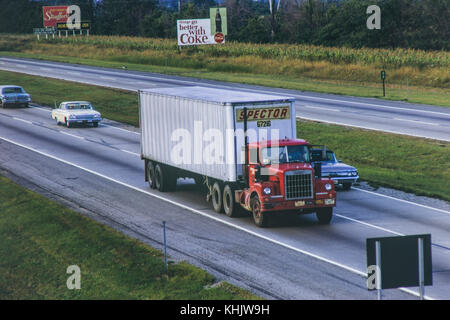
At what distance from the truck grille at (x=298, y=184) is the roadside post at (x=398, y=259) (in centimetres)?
948

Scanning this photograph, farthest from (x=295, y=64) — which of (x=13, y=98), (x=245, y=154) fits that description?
(x=245, y=154)

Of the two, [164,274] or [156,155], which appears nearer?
[164,274]

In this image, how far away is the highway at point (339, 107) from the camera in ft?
139

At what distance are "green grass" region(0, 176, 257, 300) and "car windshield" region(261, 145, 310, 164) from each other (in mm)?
4691

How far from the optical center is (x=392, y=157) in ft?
116

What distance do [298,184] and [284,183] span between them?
45cm

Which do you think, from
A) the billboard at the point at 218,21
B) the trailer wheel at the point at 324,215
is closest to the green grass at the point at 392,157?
the trailer wheel at the point at 324,215

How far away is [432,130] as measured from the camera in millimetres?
40812

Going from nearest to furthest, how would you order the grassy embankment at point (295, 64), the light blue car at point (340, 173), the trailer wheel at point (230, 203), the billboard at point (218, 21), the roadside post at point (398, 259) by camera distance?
1. the roadside post at point (398, 259)
2. the trailer wheel at point (230, 203)
3. the light blue car at point (340, 173)
4. the grassy embankment at point (295, 64)
5. the billboard at point (218, 21)

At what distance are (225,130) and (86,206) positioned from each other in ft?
18.9

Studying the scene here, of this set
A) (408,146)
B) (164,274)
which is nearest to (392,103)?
(408,146)

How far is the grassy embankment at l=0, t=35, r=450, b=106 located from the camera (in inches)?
2427

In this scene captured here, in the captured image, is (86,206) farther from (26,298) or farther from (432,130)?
(432,130)

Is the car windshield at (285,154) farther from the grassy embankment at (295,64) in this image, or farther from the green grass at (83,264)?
the grassy embankment at (295,64)
